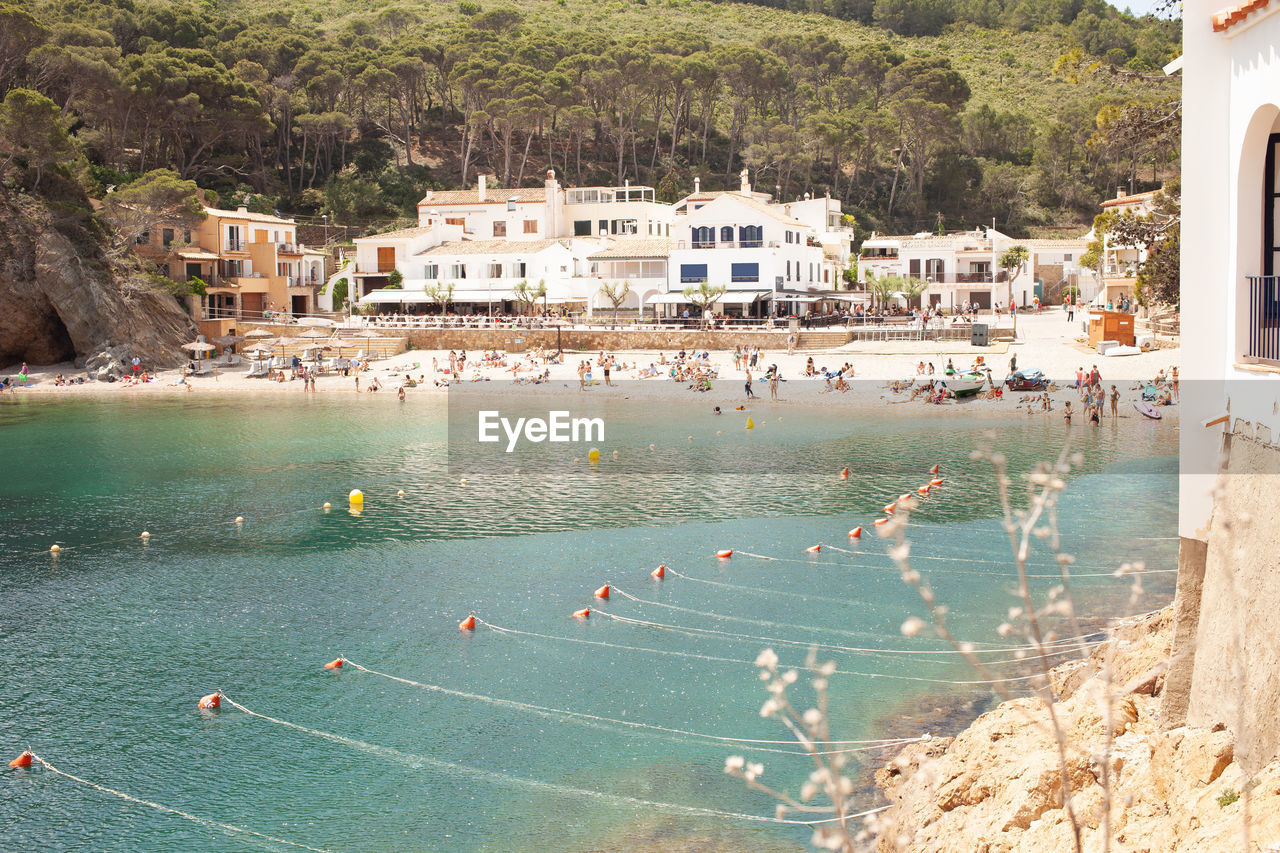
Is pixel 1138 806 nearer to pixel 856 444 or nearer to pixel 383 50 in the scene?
pixel 856 444

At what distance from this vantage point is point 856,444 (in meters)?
37.0

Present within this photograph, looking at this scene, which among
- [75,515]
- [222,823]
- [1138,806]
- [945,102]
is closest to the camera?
[1138,806]

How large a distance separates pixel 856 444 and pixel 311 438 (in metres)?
20.0

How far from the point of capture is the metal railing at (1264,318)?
28.9ft

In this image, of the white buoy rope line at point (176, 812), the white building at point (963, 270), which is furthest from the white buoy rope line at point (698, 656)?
the white building at point (963, 270)

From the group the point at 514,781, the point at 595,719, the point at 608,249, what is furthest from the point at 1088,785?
the point at 608,249

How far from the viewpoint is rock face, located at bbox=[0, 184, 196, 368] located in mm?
55000

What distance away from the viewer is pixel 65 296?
5584 centimetres

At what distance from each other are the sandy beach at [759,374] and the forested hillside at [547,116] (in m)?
22.4

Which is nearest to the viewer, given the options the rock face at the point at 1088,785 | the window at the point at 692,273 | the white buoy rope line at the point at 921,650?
the rock face at the point at 1088,785

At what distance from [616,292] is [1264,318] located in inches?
2312

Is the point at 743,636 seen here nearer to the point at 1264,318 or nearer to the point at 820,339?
the point at 1264,318

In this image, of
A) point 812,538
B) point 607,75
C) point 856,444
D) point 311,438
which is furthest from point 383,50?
point 812,538

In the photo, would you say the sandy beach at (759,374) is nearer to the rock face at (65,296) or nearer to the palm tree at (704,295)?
the rock face at (65,296)
